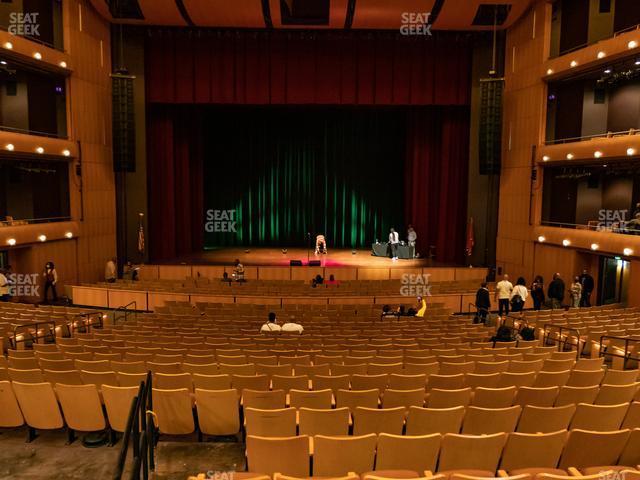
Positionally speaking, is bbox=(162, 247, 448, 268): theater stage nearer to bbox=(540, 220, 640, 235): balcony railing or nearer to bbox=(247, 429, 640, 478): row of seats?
bbox=(540, 220, 640, 235): balcony railing

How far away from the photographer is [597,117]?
60.3ft

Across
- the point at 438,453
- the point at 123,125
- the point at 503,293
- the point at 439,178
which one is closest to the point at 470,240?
the point at 439,178

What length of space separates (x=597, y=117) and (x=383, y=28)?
327 inches

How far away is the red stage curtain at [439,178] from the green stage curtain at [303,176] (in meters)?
2.53

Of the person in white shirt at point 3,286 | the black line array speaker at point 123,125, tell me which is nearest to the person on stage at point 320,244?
the black line array speaker at point 123,125

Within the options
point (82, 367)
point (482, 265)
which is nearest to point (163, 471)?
point (82, 367)

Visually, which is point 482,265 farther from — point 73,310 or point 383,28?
point 73,310

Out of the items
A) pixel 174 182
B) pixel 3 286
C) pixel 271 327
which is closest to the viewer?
pixel 271 327

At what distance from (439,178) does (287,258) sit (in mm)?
7665

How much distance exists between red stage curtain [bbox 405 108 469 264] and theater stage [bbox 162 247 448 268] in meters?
1.48

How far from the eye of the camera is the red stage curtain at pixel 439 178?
22141 mm

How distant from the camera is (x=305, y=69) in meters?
20.6

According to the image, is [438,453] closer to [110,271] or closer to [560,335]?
[560,335]

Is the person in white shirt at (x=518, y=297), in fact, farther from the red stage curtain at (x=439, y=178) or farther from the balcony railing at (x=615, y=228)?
the red stage curtain at (x=439, y=178)
